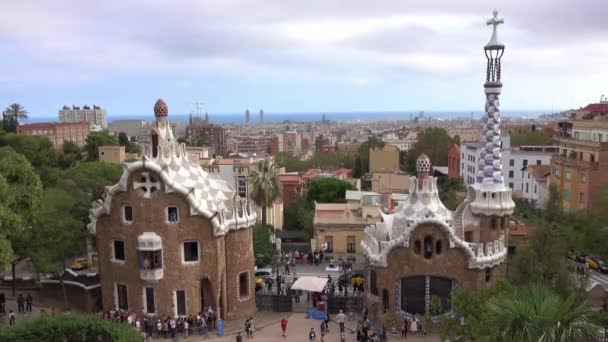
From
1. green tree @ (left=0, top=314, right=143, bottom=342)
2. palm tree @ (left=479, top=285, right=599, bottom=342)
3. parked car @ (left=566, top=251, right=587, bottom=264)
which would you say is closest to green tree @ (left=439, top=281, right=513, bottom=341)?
palm tree @ (left=479, top=285, right=599, bottom=342)

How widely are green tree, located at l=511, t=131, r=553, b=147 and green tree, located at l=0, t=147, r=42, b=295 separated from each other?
252ft

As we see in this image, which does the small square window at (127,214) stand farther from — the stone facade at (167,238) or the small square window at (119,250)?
the small square window at (119,250)

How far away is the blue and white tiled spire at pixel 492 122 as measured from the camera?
28.7 m

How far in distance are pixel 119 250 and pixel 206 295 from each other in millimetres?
5008

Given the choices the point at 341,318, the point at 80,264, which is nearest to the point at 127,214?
the point at 341,318

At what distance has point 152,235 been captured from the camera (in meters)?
27.2

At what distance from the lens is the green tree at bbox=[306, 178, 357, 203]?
55594 millimetres

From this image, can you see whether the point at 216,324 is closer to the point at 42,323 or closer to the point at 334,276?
the point at 42,323

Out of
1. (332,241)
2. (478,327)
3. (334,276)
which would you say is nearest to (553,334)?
(478,327)

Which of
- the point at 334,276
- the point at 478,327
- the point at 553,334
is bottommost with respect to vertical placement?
the point at 334,276

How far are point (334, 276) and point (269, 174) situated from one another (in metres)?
8.45

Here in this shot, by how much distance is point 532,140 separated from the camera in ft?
299

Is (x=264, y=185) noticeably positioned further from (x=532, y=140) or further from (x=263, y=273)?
(x=532, y=140)

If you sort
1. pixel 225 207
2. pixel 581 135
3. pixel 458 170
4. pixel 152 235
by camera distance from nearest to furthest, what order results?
pixel 152 235 → pixel 225 207 → pixel 581 135 → pixel 458 170
